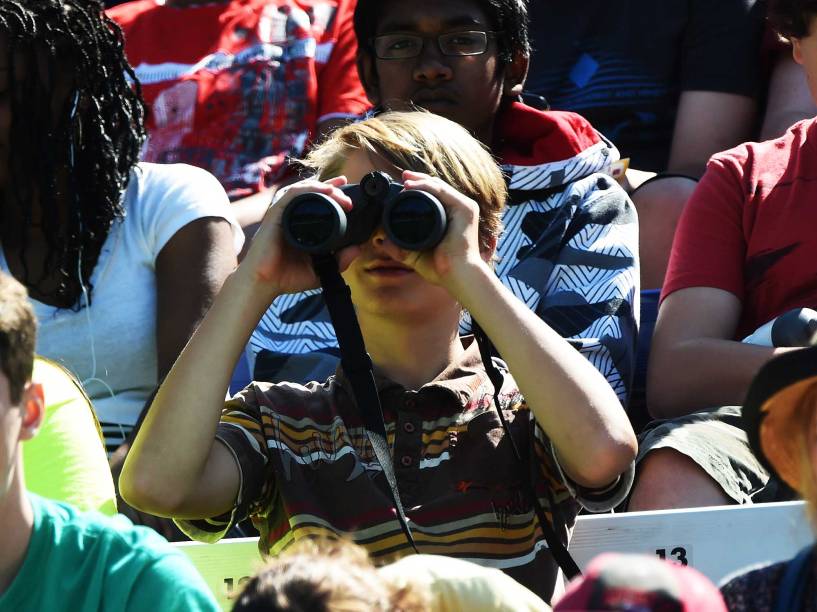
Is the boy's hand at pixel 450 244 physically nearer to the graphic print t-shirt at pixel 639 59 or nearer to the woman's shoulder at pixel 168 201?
the woman's shoulder at pixel 168 201

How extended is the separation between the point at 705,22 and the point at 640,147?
48 cm

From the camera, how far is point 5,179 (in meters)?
3.69

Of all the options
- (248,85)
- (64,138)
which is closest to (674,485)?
(64,138)

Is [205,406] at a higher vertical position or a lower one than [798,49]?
lower

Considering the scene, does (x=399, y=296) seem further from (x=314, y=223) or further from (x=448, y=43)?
(x=448, y=43)

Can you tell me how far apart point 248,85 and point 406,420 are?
7.54ft

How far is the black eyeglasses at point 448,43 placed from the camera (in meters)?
3.94

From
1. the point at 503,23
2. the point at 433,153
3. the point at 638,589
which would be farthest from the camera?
the point at 503,23

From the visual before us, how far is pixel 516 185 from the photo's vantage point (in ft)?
12.3

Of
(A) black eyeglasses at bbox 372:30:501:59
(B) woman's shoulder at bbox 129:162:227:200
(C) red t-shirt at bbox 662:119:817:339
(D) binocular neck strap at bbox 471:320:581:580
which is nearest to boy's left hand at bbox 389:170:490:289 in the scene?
(D) binocular neck strap at bbox 471:320:581:580

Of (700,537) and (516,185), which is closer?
(700,537)

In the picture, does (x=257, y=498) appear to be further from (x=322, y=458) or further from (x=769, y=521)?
(x=769, y=521)

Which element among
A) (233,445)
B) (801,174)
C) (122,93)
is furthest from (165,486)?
(801,174)

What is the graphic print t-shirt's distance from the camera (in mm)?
4539
